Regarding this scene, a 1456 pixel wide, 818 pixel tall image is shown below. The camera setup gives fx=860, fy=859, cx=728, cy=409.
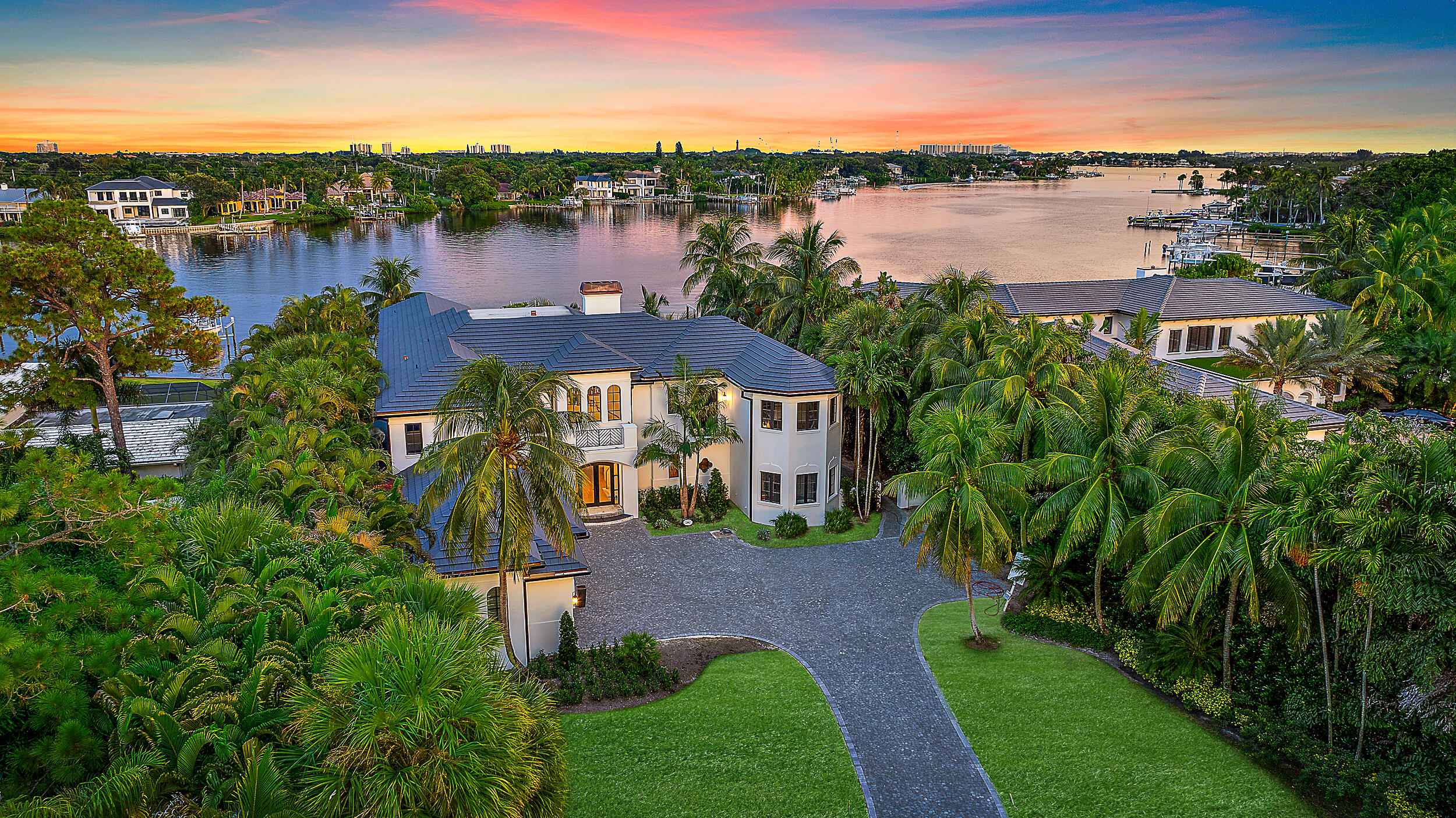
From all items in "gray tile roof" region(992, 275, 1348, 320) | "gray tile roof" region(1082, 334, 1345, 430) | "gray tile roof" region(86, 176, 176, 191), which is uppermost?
"gray tile roof" region(86, 176, 176, 191)

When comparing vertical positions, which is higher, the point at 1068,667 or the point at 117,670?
the point at 117,670

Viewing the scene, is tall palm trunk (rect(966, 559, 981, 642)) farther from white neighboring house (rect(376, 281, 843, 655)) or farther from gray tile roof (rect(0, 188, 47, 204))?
gray tile roof (rect(0, 188, 47, 204))

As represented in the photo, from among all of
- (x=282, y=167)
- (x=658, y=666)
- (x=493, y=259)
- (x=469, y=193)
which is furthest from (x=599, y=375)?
(x=282, y=167)

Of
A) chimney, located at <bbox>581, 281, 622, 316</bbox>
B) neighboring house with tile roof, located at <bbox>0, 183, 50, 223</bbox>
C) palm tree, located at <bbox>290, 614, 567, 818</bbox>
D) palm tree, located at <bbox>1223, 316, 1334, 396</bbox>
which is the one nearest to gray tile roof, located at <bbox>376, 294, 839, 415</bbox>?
chimney, located at <bbox>581, 281, 622, 316</bbox>

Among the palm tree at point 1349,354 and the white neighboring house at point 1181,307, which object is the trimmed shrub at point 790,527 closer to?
the white neighboring house at point 1181,307

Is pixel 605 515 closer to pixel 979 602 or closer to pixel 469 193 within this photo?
pixel 979 602

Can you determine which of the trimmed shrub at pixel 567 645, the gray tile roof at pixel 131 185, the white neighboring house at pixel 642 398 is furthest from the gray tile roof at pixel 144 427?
the gray tile roof at pixel 131 185

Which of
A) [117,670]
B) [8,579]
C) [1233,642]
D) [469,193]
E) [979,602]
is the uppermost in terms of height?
[469,193]
